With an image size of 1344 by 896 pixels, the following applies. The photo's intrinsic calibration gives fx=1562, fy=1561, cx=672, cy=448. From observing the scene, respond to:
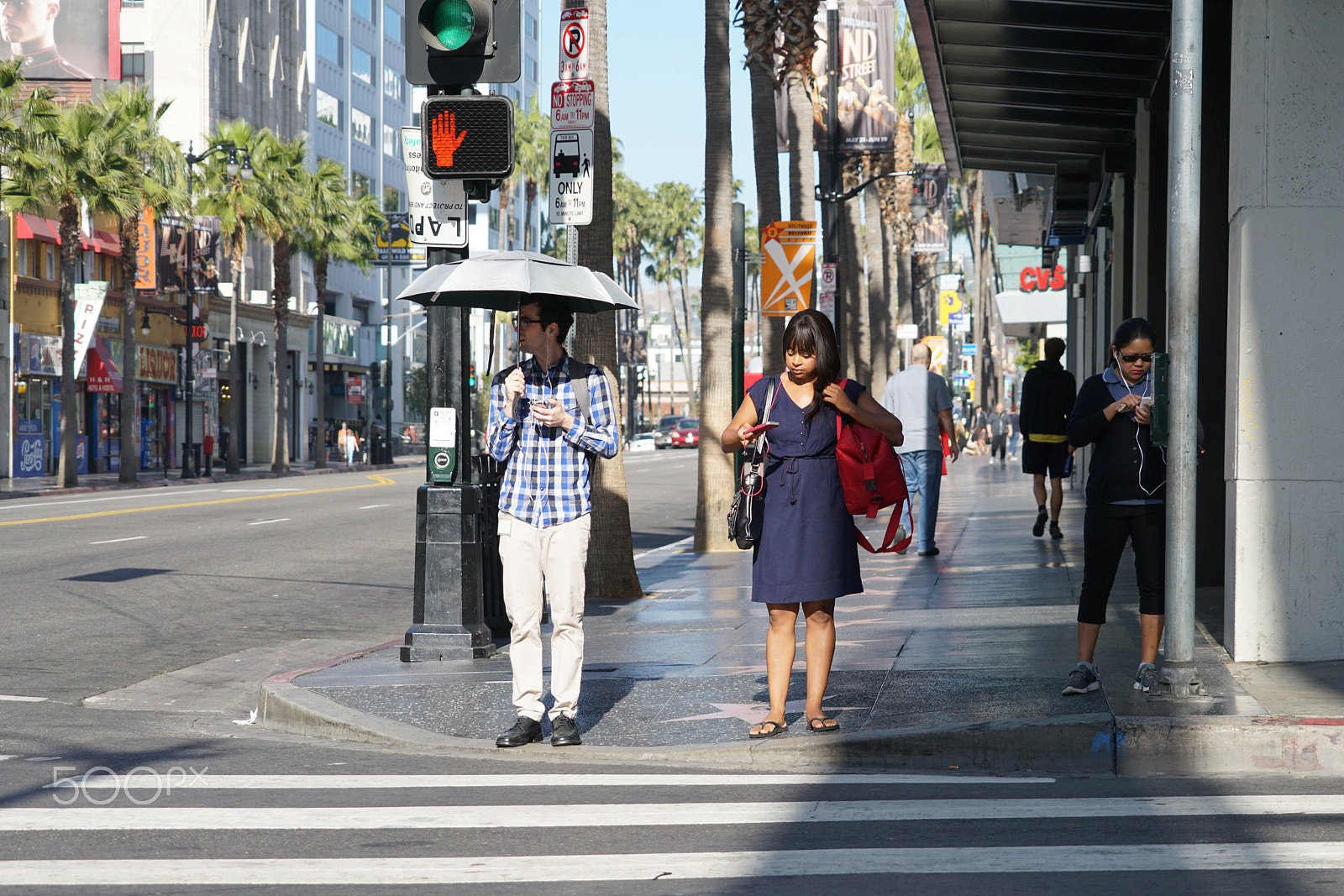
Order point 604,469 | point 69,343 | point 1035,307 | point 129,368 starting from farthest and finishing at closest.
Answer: point 129,368 → point 1035,307 → point 69,343 → point 604,469

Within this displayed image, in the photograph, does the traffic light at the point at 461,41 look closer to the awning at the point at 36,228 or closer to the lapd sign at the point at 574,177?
the lapd sign at the point at 574,177

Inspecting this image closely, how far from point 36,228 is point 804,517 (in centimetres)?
4273

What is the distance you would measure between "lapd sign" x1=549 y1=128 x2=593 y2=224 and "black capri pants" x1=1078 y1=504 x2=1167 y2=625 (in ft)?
15.6

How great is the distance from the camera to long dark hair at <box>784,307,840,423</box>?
6836mm

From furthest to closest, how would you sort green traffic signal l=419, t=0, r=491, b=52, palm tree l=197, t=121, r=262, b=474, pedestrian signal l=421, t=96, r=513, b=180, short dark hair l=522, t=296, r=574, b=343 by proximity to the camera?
palm tree l=197, t=121, r=262, b=474
pedestrian signal l=421, t=96, r=513, b=180
green traffic signal l=419, t=0, r=491, b=52
short dark hair l=522, t=296, r=574, b=343

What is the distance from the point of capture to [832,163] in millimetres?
22750

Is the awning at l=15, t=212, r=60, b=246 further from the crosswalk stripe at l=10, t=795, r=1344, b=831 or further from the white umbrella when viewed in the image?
the crosswalk stripe at l=10, t=795, r=1344, b=831

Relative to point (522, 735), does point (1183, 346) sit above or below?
above

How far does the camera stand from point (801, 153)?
21.3 m

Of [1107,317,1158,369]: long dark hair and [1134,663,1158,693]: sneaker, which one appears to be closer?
[1134,663,1158,693]: sneaker

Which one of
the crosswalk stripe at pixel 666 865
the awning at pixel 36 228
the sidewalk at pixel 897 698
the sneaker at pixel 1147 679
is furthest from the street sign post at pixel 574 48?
the awning at pixel 36 228

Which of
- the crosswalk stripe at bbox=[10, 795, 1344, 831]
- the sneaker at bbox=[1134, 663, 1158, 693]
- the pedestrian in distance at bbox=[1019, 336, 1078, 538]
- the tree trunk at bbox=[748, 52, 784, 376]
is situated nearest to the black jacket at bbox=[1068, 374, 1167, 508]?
the sneaker at bbox=[1134, 663, 1158, 693]

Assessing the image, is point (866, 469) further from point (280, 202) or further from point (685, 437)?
point (685, 437)

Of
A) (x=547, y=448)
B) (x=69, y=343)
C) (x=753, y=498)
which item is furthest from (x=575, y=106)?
(x=69, y=343)
